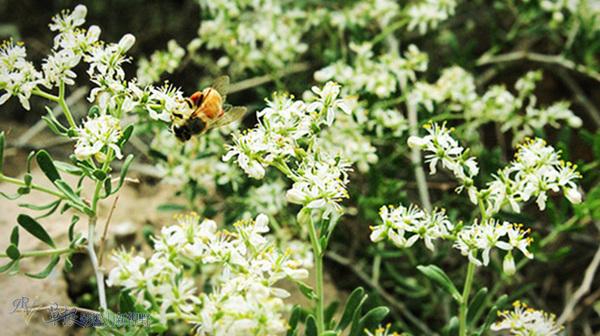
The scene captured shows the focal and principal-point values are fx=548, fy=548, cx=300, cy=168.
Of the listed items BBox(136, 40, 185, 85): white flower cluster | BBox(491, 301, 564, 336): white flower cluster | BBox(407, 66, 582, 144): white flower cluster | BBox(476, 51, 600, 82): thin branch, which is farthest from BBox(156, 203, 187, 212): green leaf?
BBox(476, 51, 600, 82): thin branch

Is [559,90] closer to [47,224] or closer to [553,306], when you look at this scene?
[553,306]

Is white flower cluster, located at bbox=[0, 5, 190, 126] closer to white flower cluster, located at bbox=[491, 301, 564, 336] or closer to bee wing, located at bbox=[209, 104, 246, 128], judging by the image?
bee wing, located at bbox=[209, 104, 246, 128]

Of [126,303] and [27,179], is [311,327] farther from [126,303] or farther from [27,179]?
[27,179]

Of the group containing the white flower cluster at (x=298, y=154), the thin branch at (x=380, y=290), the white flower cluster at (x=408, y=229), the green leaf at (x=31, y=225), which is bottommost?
the thin branch at (x=380, y=290)

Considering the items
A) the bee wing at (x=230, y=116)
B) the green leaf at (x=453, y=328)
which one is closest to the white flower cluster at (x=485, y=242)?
the green leaf at (x=453, y=328)

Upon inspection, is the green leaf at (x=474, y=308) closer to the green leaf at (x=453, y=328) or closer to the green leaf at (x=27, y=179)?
the green leaf at (x=453, y=328)

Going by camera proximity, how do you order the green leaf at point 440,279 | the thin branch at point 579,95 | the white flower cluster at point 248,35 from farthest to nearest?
the thin branch at point 579,95
the white flower cluster at point 248,35
the green leaf at point 440,279

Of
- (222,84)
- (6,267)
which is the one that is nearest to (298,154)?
(222,84)

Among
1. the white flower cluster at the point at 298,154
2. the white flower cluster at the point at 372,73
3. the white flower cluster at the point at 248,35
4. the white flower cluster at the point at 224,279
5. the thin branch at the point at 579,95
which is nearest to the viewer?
the white flower cluster at the point at 224,279
